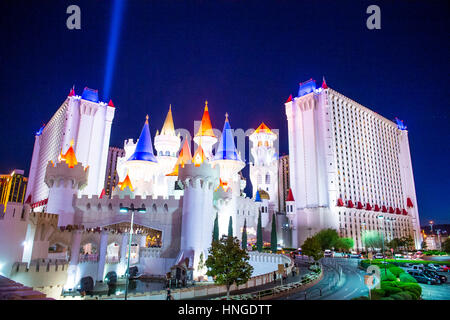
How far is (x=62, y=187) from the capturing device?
36125 millimetres

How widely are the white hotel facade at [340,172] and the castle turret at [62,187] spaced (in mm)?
43255

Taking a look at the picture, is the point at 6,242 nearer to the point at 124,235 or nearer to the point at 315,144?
the point at 124,235

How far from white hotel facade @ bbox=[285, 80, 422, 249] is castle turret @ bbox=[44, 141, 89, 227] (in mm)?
43255

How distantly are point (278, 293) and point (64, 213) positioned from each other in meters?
27.3

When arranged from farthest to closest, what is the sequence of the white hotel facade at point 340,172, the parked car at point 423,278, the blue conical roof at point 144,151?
the white hotel facade at point 340,172 < the blue conical roof at point 144,151 < the parked car at point 423,278

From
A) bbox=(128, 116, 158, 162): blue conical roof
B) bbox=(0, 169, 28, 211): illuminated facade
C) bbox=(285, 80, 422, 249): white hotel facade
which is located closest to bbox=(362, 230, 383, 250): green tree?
bbox=(285, 80, 422, 249): white hotel facade

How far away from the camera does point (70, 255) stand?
97.5ft

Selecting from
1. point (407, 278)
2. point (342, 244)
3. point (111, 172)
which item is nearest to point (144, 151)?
point (407, 278)

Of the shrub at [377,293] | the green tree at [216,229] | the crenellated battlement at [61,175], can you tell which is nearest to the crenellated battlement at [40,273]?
the crenellated battlement at [61,175]

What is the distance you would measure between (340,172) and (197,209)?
46.8 metres

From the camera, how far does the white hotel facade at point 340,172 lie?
6556 centimetres

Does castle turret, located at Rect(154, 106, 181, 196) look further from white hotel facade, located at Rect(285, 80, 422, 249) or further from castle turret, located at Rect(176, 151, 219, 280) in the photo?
white hotel facade, located at Rect(285, 80, 422, 249)

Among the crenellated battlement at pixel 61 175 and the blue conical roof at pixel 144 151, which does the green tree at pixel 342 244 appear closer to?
the blue conical roof at pixel 144 151

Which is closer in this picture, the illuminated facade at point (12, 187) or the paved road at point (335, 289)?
the paved road at point (335, 289)
